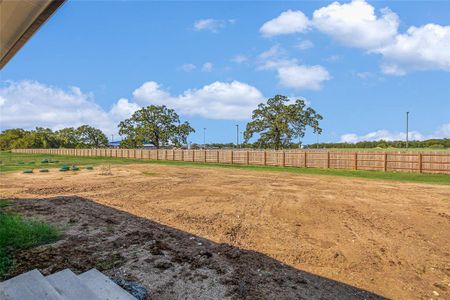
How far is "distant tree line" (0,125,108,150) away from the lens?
81562mm

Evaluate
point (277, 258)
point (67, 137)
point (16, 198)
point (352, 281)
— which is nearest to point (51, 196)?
point (16, 198)

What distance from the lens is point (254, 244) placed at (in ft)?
16.4

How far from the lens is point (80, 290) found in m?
2.96

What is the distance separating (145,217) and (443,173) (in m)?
19.9

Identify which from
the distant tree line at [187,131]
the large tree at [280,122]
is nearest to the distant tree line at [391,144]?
the distant tree line at [187,131]

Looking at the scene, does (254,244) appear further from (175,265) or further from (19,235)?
(19,235)

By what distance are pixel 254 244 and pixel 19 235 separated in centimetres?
399

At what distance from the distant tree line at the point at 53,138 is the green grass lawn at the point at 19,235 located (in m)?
81.6

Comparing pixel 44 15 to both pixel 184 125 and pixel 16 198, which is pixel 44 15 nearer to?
pixel 16 198

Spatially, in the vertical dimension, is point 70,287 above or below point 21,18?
below

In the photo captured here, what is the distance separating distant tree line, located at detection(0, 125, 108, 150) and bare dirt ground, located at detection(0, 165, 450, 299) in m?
78.4

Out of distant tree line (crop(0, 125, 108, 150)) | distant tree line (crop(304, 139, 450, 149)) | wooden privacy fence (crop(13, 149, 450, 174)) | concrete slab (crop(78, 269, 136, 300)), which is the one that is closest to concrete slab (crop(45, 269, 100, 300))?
concrete slab (crop(78, 269, 136, 300))

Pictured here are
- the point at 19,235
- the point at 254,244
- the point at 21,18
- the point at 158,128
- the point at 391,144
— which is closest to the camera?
the point at 21,18

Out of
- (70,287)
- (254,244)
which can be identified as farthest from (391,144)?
(70,287)
